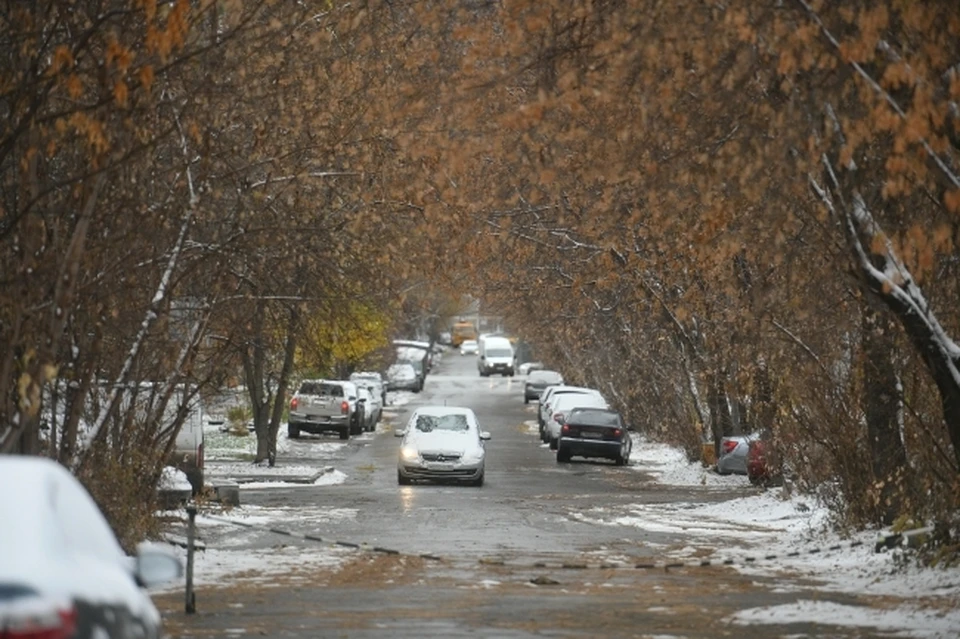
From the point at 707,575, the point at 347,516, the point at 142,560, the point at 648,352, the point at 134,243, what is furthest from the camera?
the point at 648,352

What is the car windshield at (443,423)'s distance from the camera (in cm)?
3550

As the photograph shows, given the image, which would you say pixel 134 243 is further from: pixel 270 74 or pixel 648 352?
pixel 648 352

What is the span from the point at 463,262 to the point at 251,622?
16.4m

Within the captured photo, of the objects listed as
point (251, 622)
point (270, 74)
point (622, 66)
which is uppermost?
point (270, 74)

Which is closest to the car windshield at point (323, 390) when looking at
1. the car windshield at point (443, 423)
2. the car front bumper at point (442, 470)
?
the car windshield at point (443, 423)

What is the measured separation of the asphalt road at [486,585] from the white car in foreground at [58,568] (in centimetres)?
615

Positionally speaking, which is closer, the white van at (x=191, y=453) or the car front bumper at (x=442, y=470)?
the white van at (x=191, y=453)

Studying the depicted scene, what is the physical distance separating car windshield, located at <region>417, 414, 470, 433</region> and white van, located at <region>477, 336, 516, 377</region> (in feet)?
260

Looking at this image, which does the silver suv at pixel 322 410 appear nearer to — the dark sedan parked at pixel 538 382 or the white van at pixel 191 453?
the white van at pixel 191 453

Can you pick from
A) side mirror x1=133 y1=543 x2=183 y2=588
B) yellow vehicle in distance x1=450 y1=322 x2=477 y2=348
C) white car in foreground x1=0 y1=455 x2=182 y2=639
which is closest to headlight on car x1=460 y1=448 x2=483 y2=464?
side mirror x1=133 y1=543 x2=183 y2=588

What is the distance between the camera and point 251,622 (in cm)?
1431

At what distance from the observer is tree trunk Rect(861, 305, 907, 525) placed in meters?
19.5

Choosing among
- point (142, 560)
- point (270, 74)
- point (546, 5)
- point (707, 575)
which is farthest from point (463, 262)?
point (142, 560)

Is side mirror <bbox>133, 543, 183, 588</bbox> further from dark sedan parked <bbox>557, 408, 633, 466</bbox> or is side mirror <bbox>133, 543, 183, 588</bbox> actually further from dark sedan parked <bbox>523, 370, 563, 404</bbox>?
dark sedan parked <bbox>523, 370, 563, 404</bbox>
